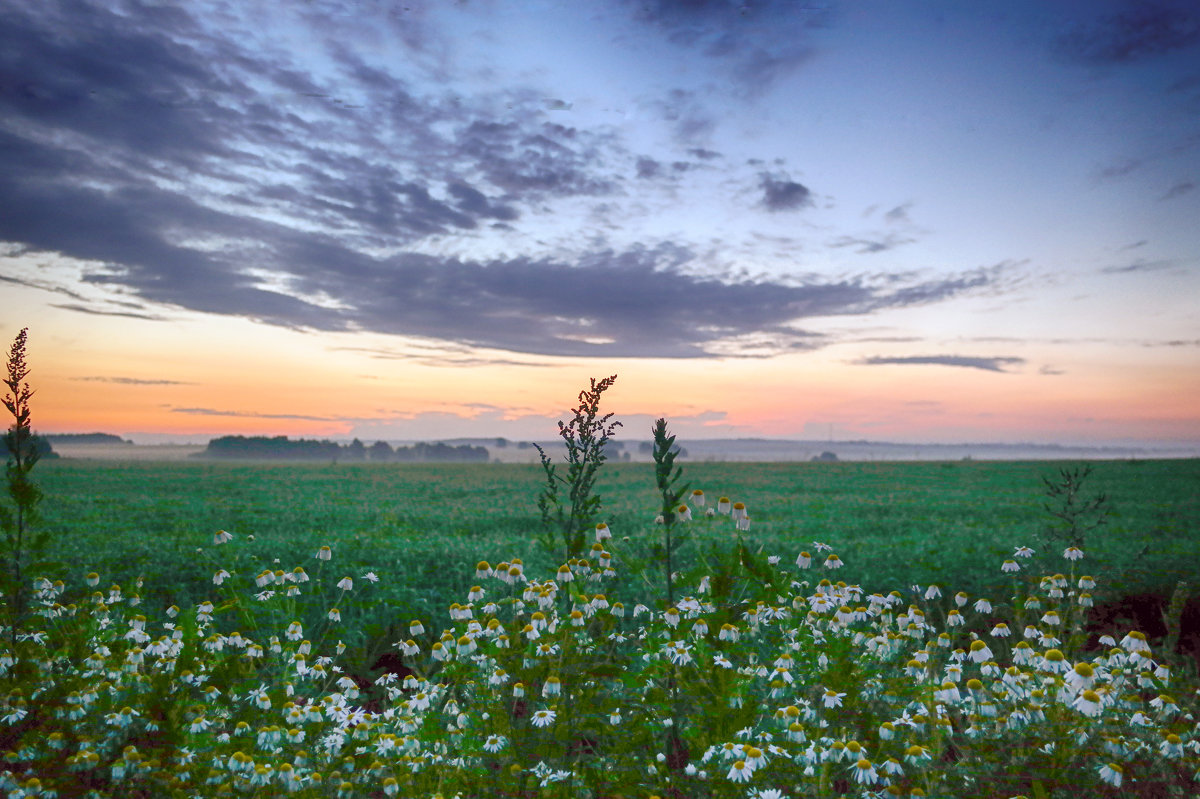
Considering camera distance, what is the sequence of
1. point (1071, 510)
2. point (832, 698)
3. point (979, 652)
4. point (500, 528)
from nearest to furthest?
point (832, 698) → point (979, 652) → point (1071, 510) → point (500, 528)

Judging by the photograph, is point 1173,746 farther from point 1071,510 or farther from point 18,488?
point 18,488

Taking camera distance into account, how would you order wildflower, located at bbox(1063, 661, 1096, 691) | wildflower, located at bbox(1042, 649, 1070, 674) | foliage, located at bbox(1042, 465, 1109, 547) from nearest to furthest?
wildflower, located at bbox(1063, 661, 1096, 691)
wildflower, located at bbox(1042, 649, 1070, 674)
foliage, located at bbox(1042, 465, 1109, 547)

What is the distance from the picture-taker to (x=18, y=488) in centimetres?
523

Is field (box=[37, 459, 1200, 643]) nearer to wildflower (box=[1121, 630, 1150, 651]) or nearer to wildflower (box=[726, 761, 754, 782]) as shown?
wildflower (box=[726, 761, 754, 782])

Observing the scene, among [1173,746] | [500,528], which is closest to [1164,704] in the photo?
[1173,746]

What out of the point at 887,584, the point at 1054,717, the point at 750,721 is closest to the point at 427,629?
the point at 750,721

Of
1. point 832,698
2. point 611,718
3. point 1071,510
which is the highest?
point 1071,510

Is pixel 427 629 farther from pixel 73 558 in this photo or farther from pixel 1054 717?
pixel 73 558

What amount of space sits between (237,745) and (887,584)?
28.4ft

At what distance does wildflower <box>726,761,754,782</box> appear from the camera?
10.5 ft

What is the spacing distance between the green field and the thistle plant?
316 cm

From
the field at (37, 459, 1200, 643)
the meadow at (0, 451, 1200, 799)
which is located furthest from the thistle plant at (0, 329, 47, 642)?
the field at (37, 459, 1200, 643)

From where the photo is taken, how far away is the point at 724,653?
4.47 m

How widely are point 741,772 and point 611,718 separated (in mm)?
1130
